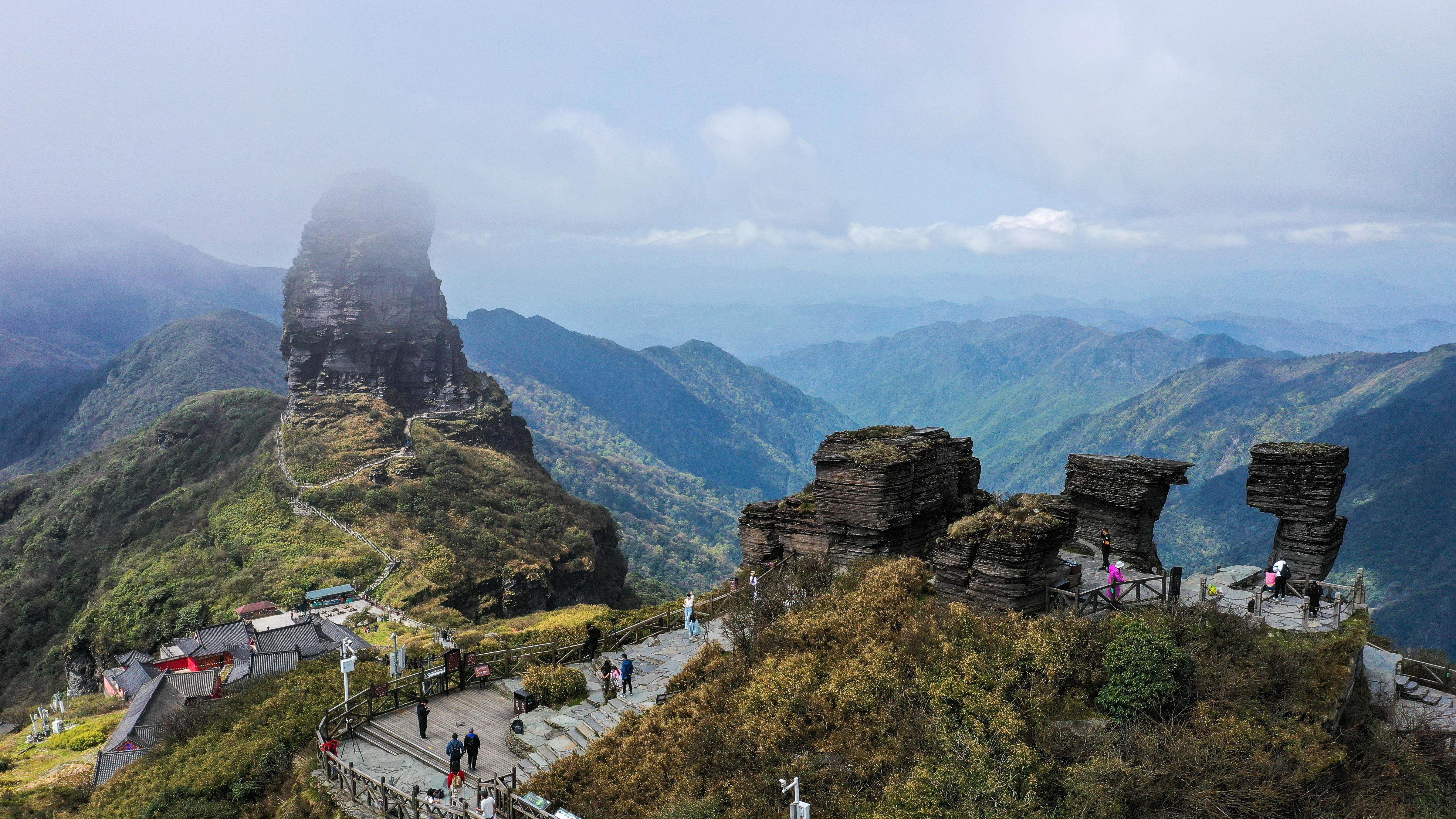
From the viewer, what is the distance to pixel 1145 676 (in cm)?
1468

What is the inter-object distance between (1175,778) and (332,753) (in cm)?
1732

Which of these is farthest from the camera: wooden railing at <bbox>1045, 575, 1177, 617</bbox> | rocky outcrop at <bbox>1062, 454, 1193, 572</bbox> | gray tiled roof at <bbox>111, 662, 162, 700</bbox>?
gray tiled roof at <bbox>111, 662, 162, 700</bbox>

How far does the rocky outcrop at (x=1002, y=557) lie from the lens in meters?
17.5

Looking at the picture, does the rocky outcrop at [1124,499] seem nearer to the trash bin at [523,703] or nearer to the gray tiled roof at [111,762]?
the trash bin at [523,703]

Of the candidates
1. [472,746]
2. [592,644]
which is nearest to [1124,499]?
[592,644]

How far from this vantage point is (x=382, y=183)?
118m

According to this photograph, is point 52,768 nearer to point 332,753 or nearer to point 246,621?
point 246,621

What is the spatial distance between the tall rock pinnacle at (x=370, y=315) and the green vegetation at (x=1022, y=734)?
92257 millimetres

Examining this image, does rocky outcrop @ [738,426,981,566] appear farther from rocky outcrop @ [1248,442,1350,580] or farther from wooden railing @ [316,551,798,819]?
rocky outcrop @ [1248,442,1350,580]

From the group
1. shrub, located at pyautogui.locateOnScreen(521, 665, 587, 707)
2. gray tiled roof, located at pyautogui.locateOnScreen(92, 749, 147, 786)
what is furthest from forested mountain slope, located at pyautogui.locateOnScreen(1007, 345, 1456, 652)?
gray tiled roof, located at pyautogui.locateOnScreen(92, 749, 147, 786)

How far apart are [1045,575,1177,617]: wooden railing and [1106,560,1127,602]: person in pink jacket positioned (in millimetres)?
23

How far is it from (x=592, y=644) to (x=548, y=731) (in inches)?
188

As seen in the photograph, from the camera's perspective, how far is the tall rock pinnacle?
98.4 metres

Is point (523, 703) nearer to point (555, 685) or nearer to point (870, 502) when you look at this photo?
point (555, 685)
